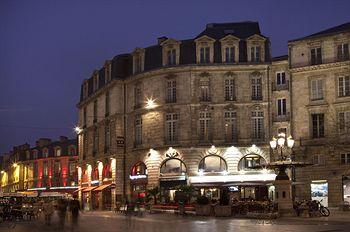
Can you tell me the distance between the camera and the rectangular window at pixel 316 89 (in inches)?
2014

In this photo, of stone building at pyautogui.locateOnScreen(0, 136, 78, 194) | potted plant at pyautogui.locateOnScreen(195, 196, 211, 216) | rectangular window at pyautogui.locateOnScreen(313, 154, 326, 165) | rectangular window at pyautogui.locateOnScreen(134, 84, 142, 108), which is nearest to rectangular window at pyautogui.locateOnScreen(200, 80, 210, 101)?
rectangular window at pyautogui.locateOnScreen(134, 84, 142, 108)

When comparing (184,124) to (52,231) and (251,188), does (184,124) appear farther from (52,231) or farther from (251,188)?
(52,231)

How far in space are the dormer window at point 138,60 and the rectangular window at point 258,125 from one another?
11.5m

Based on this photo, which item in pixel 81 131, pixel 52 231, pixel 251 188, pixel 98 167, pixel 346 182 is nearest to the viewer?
pixel 52 231

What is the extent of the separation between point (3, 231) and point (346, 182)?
3010 centimetres

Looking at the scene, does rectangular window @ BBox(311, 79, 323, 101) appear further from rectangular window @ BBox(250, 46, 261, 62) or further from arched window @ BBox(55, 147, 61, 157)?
arched window @ BBox(55, 147, 61, 157)

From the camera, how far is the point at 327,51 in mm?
50938

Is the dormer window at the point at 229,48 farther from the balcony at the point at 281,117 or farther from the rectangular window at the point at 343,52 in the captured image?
the rectangular window at the point at 343,52

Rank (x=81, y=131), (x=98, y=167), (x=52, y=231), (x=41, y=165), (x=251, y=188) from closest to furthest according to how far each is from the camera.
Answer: (x=52, y=231) < (x=251, y=188) < (x=98, y=167) < (x=81, y=131) < (x=41, y=165)

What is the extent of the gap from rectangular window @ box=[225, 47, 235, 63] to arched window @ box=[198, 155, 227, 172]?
822 cm

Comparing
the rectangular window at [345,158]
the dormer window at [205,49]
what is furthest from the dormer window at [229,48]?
the rectangular window at [345,158]

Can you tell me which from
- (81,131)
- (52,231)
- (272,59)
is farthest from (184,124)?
(52,231)

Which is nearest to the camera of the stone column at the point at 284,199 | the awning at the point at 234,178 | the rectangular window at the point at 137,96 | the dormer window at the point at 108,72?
the stone column at the point at 284,199

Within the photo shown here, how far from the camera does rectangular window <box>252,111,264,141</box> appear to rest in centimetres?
5369
